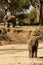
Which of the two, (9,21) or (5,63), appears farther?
(9,21)

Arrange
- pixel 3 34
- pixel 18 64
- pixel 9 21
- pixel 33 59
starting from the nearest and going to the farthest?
pixel 18 64
pixel 33 59
pixel 3 34
pixel 9 21

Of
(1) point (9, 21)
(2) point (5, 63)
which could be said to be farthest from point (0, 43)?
(2) point (5, 63)

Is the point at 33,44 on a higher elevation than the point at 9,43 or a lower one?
higher

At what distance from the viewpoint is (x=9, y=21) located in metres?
35.5

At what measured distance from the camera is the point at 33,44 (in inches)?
602

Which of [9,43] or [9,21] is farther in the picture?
[9,21]

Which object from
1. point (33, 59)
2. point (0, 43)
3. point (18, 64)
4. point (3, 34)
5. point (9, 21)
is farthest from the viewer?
point (9, 21)

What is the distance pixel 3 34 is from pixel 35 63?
14.8m

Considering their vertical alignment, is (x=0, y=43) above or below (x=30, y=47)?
below

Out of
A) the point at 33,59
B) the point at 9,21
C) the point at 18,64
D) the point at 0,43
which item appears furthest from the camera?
the point at 9,21

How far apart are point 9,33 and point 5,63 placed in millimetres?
14730

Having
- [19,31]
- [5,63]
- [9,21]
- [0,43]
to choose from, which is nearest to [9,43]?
[0,43]

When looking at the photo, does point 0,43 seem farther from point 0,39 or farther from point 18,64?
point 18,64

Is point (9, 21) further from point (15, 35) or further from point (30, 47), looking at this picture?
point (30, 47)
